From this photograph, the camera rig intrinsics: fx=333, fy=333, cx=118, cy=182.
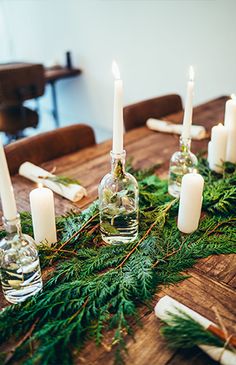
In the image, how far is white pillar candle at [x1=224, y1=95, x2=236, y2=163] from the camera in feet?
3.24

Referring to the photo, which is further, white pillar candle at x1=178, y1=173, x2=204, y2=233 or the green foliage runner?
white pillar candle at x1=178, y1=173, x2=204, y2=233

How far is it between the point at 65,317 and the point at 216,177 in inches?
25.4

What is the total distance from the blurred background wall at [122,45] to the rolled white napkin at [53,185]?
168 centimetres

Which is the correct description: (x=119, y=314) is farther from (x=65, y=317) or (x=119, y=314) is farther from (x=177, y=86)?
(x=177, y=86)

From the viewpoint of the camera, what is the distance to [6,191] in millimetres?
528

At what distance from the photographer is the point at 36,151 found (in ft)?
3.92

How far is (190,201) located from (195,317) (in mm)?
272

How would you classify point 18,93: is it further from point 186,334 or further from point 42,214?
point 186,334

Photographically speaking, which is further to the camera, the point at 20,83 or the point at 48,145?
the point at 20,83

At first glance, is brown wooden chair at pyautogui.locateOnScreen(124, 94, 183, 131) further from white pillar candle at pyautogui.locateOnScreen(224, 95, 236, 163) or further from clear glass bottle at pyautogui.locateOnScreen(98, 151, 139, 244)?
clear glass bottle at pyautogui.locateOnScreen(98, 151, 139, 244)

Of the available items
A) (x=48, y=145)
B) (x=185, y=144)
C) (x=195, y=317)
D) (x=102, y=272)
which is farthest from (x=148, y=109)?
(x=195, y=317)

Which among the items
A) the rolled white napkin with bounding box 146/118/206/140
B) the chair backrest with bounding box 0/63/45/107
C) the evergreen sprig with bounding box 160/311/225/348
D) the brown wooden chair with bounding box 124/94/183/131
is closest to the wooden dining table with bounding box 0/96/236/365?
the evergreen sprig with bounding box 160/311/225/348

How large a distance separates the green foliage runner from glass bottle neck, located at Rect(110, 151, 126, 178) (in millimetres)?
123

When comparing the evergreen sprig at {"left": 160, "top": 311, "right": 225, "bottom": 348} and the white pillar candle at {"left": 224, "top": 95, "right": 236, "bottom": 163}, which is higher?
the white pillar candle at {"left": 224, "top": 95, "right": 236, "bottom": 163}
